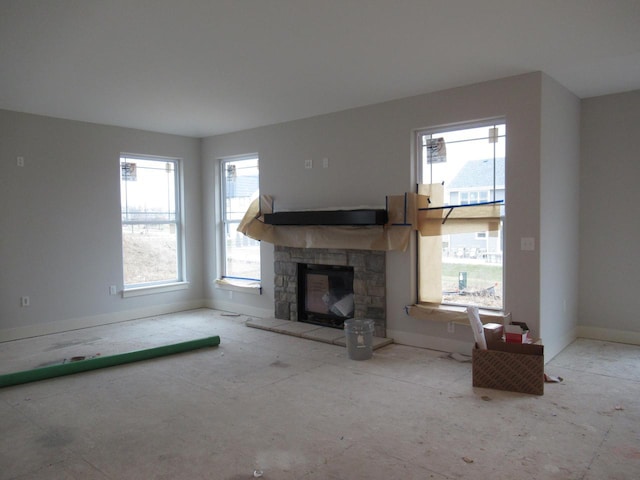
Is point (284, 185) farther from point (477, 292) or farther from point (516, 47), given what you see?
point (516, 47)

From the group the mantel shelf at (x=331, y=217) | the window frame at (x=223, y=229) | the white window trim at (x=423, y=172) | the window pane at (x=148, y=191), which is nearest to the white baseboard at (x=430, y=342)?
the white window trim at (x=423, y=172)

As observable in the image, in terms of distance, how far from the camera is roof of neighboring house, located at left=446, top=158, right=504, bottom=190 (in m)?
4.43

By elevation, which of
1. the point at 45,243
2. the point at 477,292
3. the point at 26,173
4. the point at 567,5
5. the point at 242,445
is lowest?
the point at 242,445

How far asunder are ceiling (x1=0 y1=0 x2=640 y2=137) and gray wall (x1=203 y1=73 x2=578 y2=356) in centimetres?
21

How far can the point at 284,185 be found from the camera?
6.14m

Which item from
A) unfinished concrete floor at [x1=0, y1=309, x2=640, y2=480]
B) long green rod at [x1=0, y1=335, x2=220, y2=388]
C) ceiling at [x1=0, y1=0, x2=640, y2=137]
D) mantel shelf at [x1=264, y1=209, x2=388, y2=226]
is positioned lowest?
unfinished concrete floor at [x1=0, y1=309, x2=640, y2=480]

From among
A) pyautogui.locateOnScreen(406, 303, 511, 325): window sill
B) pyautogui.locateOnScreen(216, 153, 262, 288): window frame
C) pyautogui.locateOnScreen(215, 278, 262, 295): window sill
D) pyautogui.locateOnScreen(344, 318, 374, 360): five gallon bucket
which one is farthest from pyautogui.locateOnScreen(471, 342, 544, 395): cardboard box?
pyautogui.locateOnScreen(216, 153, 262, 288): window frame

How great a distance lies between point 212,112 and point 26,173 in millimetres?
2328

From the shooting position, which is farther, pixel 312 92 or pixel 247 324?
pixel 247 324

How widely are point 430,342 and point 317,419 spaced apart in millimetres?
2012

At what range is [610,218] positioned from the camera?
4992mm

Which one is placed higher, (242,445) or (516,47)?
(516,47)

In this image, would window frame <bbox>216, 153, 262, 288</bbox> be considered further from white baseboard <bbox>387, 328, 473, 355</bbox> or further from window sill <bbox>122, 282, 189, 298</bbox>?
white baseboard <bbox>387, 328, 473, 355</bbox>

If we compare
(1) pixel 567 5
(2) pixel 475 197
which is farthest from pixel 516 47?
(2) pixel 475 197
